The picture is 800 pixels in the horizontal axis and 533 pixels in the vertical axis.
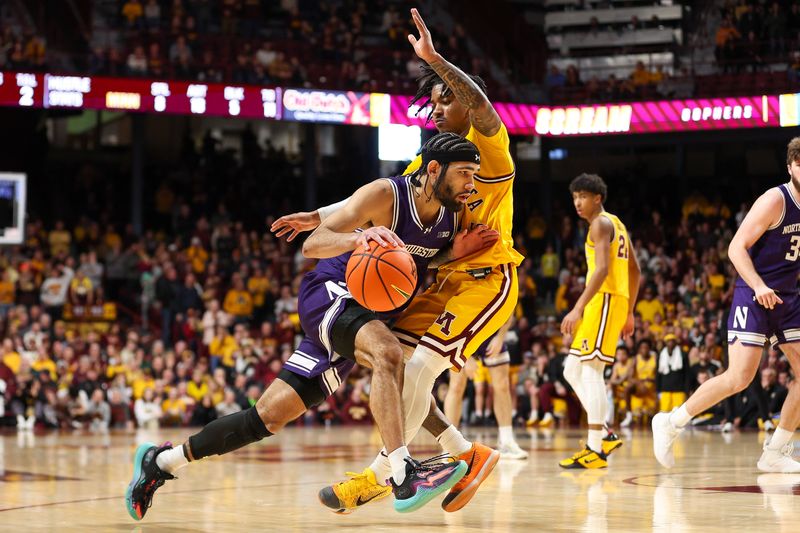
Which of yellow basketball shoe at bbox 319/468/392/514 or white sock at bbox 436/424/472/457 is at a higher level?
white sock at bbox 436/424/472/457

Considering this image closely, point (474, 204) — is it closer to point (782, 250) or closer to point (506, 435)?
point (782, 250)

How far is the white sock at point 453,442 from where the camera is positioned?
5684 millimetres

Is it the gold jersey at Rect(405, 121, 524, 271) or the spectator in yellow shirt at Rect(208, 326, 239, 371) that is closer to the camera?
the gold jersey at Rect(405, 121, 524, 271)

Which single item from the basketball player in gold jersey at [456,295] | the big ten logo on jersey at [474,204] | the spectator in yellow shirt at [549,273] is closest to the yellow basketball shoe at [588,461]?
the basketball player in gold jersey at [456,295]

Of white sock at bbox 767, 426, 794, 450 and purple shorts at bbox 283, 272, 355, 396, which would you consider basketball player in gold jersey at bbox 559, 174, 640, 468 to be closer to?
→ white sock at bbox 767, 426, 794, 450

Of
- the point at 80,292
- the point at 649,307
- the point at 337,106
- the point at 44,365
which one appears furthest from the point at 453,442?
the point at 337,106

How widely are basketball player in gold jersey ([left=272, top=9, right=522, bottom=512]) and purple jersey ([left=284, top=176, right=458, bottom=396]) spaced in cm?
21

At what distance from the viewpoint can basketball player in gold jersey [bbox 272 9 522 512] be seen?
212 inches

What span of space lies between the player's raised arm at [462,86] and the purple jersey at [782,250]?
96.8 inches

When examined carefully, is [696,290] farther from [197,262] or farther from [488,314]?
[488,314]

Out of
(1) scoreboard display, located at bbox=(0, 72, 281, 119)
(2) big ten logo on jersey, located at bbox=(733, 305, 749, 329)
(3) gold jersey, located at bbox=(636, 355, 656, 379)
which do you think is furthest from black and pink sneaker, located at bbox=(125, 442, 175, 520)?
(1) scoreboard display, located at bbox=(0, 72, 281, 119)

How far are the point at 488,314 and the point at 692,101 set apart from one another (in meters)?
17.0

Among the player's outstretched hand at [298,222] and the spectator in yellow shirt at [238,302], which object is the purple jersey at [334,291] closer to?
the player's outstretched hand at [298,222]

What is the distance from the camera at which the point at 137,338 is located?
59.0ft
